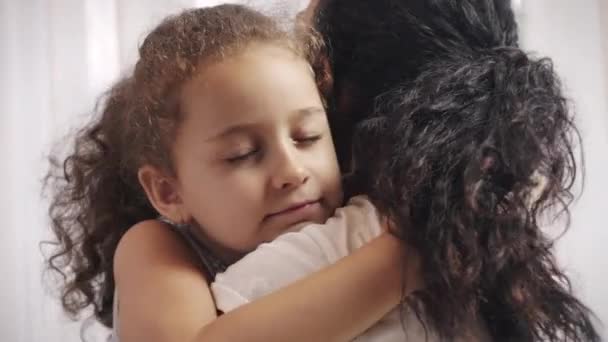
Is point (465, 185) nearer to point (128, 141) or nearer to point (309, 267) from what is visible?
point (309, 267)

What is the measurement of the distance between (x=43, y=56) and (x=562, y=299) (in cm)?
124

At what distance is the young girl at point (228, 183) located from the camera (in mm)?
637

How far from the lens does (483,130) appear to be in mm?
665

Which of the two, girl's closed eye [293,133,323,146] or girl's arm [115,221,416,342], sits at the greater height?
girl's closed eye [293,133,323,146]

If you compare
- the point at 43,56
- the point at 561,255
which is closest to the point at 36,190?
the point at 43,56

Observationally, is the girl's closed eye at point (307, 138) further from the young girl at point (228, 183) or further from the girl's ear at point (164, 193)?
the girl's ear at point (164, 193)

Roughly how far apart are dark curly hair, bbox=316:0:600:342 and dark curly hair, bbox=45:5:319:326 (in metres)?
0.16

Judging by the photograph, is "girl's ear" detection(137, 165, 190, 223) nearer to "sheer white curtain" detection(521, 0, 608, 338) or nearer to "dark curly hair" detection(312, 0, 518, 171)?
"dark curly hair" detection(312, 0, 518, 171)

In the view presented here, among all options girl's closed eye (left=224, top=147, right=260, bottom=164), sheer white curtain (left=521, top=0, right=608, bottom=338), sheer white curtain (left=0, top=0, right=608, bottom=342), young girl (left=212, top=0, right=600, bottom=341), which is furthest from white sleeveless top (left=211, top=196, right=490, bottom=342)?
sheer white curtain (left=0, top=0, right=608, bottom=342)

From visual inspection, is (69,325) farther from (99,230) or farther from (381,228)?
(381,228)

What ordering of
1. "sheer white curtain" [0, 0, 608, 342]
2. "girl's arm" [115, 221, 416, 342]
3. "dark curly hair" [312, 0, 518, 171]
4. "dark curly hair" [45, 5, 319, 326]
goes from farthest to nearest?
"sheer white curtain" [0, 0, 608, 342] → "dark curly hair" [45, 5, 319, 326] → "dark curly hair" [312, 0, 518, 171] → "girl's arm" [115, 221, 416, 342]

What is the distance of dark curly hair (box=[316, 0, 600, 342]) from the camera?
636 millimetres

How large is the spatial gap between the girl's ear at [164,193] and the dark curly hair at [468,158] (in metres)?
0.24

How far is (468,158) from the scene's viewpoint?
64 cm
